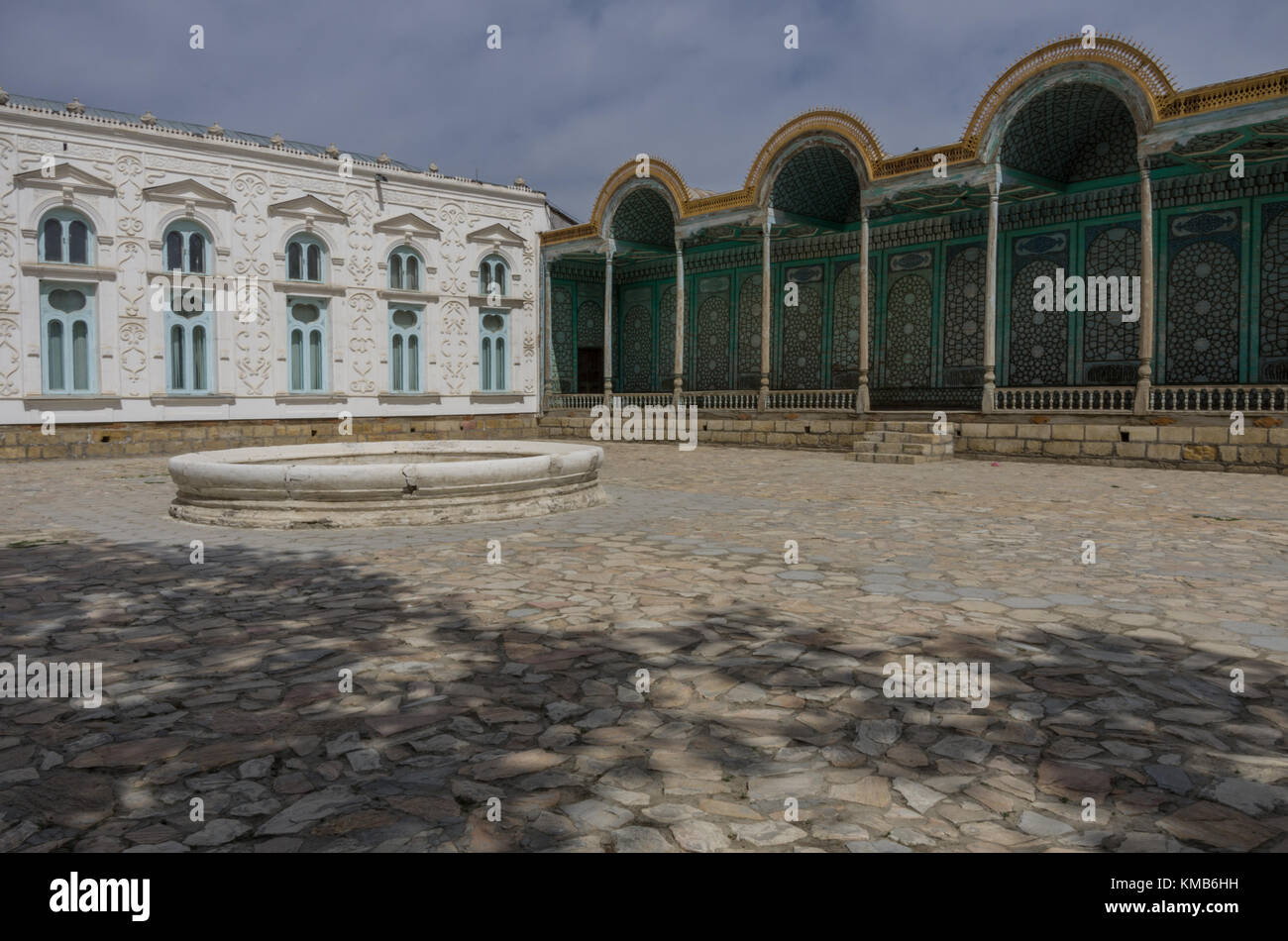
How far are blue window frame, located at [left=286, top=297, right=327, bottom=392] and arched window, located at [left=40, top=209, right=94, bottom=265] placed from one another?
4.03m

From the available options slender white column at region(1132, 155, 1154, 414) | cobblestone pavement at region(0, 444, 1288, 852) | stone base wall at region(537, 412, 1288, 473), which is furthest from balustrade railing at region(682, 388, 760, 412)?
cobblestone pavement at region(0, 444, 1288, 852)

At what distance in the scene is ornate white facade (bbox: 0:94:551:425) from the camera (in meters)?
17.3

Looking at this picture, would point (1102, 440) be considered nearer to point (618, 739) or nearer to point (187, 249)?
point (618, 739)

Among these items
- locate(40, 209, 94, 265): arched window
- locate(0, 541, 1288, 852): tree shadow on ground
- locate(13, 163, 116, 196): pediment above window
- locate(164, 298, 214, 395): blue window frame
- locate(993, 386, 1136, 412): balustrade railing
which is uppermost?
locate(13, 163, 116, 196): pediment above window

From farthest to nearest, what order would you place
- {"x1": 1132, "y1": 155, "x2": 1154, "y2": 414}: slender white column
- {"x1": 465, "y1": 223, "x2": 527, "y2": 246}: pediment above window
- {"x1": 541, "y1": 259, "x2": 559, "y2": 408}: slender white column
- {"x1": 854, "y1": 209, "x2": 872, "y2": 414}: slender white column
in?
{"x1": 541, "y1": 259, "x2": 559, "y2": 408}: slender white column → {"x1": 465, "y1": 223, "x2": 527, "y2": 246}: pediment above window → {"x1": 854, "y1": 209, "x2": 872, "y2": 414}: slender white column → {"x1": 1132, "y1": 155, "x2": 1154, "y2": 414}: slender white column

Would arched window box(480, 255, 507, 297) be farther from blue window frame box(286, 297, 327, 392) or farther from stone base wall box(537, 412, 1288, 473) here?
stone base wall box(537, 412, 1288, 473)

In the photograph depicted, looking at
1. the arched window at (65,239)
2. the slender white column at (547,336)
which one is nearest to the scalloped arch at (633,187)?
the slender white column at (547,336)

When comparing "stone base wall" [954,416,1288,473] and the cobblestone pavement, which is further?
"stone base wall" [954,416,1288,473]

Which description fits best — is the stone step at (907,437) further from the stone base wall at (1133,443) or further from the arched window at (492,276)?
the arched window at (492,276)

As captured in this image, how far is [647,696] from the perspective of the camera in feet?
10.2

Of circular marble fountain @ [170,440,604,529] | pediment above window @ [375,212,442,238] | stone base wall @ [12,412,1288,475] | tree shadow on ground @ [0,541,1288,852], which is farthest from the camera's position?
pediment above window @ [375,212,442,238]

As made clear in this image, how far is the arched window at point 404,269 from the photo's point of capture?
22203 millimetres

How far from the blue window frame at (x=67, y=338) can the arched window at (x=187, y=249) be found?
65.1 inches

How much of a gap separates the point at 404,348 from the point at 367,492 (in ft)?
52.3
